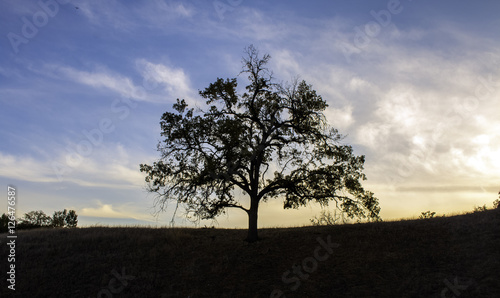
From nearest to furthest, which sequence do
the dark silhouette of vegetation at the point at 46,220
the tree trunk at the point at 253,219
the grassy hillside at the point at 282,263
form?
1. the grassy hillside at the point at 282,263
2. the tree trunk at the point at 253,219
3. the dark silhouette of vegetation at the point at 46,220

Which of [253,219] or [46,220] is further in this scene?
[46,220]

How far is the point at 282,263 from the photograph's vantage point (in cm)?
2003

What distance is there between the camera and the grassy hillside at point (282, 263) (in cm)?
1666

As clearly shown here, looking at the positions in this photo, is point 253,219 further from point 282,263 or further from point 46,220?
point 46,220

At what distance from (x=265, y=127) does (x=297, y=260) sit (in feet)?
29.5

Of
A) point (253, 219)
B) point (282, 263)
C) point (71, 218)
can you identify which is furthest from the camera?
point (71, 218)

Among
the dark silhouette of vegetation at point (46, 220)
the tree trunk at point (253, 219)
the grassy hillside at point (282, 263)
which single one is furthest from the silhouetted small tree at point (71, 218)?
the tree trunk at point (253, 219)

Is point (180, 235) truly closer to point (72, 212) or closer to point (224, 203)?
point (224, 203)

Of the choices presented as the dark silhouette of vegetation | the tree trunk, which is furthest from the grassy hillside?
the dark silhouette of vegetation

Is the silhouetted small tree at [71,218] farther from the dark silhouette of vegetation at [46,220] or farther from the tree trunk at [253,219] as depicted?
the tree trunk at [253,219]

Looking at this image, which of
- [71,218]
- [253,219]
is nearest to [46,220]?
[71,218]

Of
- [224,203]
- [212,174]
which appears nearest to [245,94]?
[212,174]

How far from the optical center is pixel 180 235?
26641 mm

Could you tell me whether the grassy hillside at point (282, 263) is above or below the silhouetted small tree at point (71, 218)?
below
